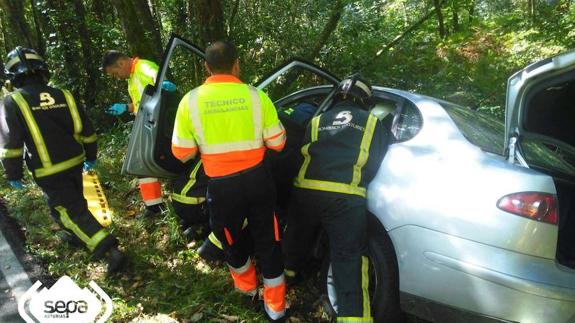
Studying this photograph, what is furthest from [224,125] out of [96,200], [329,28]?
[329,28]

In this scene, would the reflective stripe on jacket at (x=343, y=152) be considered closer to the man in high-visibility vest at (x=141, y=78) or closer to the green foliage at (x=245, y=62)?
the green foliage at (x=245, y=62)

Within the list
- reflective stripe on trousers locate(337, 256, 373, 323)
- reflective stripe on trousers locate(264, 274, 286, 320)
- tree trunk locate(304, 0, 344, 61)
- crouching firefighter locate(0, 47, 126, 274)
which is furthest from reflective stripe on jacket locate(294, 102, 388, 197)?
tree trunk locate(304, 0, 344, 61)

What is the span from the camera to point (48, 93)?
357 cm

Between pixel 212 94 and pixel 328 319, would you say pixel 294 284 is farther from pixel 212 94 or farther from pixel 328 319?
pixel 212 94

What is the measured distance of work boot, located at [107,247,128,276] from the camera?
3.71 metres

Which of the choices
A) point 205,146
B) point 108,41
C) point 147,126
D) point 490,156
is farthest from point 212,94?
point 108,41

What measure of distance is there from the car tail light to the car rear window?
48 cm

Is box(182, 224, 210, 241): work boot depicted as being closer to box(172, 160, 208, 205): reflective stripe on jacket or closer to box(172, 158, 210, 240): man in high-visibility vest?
box(172, 158, 210, 240): man in high-visibility vest

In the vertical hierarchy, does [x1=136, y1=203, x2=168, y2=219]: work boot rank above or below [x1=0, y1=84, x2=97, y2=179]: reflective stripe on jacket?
below

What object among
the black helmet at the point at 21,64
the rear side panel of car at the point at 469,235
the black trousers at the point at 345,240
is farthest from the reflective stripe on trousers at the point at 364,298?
the black helmet at the point at 21,64

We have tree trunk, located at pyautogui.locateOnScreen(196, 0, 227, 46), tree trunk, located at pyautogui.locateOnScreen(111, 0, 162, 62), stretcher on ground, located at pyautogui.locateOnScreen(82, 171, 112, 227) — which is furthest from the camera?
tree trunk, located at pyautogui.locateOnScreen(111, 0, 162, 62)

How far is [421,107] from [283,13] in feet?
17.4

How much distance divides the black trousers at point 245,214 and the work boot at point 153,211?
1.64 metres

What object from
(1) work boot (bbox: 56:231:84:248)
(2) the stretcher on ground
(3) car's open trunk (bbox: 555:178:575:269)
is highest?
(3) car's open trunk (bbox: 555:178:575:269)
